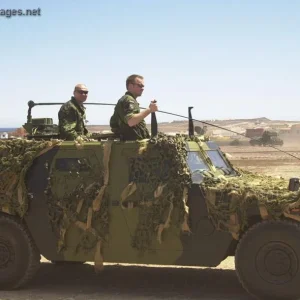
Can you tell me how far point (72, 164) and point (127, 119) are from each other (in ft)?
2.90

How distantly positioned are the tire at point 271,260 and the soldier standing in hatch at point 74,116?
9.20 feet

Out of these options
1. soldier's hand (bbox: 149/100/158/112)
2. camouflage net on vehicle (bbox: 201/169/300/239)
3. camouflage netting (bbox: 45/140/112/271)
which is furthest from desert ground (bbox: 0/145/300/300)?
soldier's hand (bbox: 149/100/158/112)

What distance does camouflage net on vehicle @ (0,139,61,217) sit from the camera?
795cm

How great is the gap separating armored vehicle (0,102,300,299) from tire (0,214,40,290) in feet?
0.04

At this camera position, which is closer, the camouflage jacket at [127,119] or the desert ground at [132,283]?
the desert ground at [132,283]

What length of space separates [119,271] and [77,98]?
8.32 ft

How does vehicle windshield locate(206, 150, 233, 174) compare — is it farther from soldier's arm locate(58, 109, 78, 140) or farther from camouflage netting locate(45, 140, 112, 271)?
soldier's arm locate(58, 109, 78, 140)

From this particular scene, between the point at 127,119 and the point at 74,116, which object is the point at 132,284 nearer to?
the point at 127,119

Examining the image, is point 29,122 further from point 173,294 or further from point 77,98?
point 173,294

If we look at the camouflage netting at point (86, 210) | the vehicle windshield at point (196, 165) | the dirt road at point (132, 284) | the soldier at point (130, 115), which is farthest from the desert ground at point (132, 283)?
the soldier at point (130, 115)

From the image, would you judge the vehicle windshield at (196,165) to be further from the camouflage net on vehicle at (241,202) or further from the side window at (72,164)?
the side window at (72,164)

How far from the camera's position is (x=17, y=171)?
8047mm

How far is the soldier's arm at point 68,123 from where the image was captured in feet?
27.7

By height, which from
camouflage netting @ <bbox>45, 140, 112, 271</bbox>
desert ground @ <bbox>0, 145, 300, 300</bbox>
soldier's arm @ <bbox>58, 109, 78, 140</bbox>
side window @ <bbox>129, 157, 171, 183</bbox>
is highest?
soldier's arm @ <bbox>58, 109, 78, 140</bbox>
